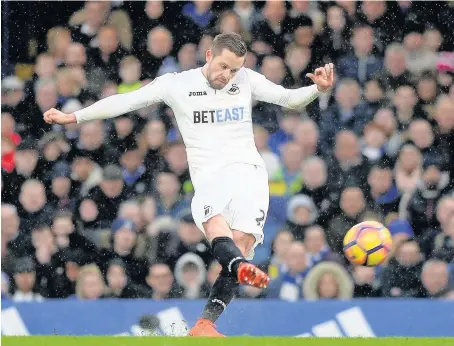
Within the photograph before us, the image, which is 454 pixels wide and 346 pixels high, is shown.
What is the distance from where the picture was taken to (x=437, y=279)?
9914mm

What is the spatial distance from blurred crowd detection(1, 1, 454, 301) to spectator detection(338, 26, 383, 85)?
0.01 metres

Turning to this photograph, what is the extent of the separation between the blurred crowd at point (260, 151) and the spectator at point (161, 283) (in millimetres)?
15

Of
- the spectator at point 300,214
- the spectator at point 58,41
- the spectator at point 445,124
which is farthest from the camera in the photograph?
the spectator at point 58,41

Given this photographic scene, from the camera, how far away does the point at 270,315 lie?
930cm

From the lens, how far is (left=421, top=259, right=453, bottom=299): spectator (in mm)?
9906

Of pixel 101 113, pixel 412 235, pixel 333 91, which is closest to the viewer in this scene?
pixel 101 113

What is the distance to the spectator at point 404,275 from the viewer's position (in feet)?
32.9

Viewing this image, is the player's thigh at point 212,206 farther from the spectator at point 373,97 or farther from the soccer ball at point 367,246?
the spectator at point 373,97

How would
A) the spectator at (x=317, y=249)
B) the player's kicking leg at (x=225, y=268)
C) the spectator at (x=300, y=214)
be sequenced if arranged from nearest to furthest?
the player's kicking leg at (x=225, y=268)
the spectator at (x=317, y=249)
the spectator at (x=300, y=214)

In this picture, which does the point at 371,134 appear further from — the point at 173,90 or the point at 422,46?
the point at 173,90

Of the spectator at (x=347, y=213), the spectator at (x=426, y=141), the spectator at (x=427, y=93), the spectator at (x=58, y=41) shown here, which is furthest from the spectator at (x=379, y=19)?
the spectator at (x=58, y=41)

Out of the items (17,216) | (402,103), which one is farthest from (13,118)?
(402,103)

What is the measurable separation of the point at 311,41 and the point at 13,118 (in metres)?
2.93

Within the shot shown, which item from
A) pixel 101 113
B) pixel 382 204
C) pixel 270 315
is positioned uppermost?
pixel 101 113
